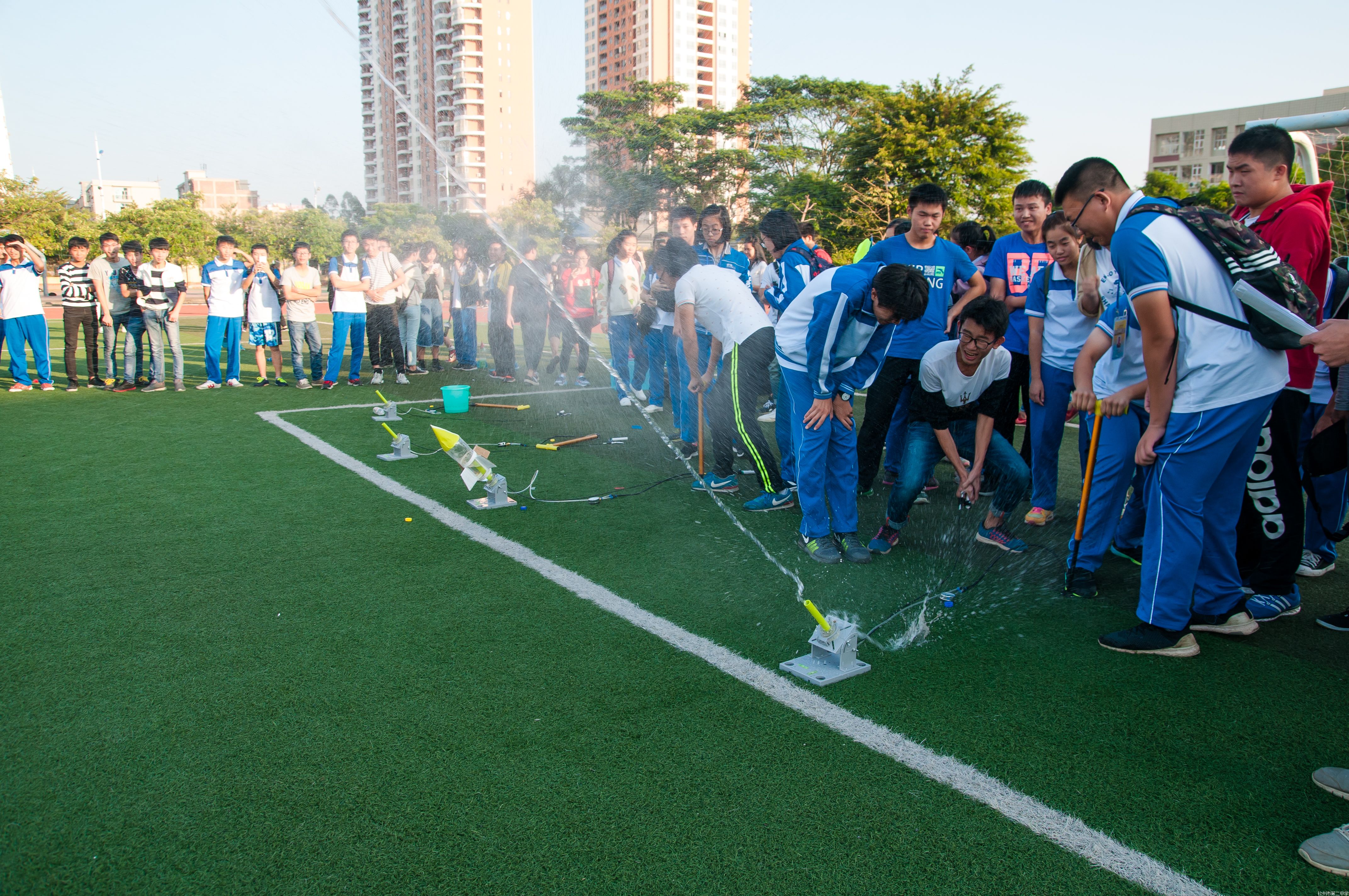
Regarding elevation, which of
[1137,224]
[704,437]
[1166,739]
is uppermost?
[1137,224]

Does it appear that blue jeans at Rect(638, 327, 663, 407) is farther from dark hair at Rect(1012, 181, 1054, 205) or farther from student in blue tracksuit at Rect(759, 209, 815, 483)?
dark hair at Rect(1012, 181, 1054, 205)

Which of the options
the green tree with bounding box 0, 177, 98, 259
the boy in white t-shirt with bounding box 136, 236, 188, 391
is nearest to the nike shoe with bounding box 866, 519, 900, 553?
the boy in white t-shirt with bounding box 136, 236, 188, 391

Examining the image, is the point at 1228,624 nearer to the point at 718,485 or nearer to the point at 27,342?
the point at 718,485

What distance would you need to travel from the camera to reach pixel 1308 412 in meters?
4.67

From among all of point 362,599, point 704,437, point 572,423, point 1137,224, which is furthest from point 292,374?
point 1137,224

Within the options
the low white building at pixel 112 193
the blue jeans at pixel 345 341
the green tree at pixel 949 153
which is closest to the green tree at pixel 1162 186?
the green tree at pixel 949 153

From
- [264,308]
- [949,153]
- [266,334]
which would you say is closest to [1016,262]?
[264,308]

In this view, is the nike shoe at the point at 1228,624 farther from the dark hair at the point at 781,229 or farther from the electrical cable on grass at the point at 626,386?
the dark hair at the point at 781,229

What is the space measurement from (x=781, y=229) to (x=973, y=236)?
181 centimetres

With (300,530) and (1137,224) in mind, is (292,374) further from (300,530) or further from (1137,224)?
(1137,224)

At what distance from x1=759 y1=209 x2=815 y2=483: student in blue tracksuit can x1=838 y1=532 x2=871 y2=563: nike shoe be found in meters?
1.32

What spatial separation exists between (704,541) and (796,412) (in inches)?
39.3

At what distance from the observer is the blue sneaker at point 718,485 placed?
6.38m

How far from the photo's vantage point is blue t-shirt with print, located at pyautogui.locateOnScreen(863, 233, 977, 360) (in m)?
5.32
